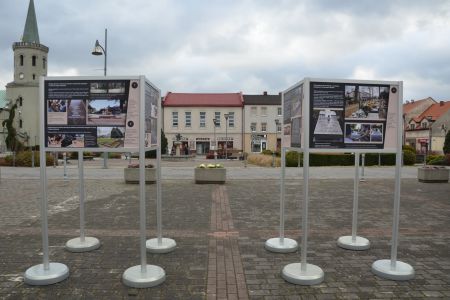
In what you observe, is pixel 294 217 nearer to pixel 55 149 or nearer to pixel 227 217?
pixel 227 217

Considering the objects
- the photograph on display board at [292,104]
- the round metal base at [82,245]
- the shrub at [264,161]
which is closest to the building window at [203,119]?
the shrub at [264,161]

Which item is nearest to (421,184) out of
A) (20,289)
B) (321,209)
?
(321,209)

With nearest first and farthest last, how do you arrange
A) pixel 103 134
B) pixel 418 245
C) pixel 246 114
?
pixel 103 134, pixel 418 245, pixel 246 114

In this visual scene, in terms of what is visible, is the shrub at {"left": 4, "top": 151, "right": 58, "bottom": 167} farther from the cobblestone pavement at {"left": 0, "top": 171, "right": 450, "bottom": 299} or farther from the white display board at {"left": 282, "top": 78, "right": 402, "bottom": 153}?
the white display board at {"left": 282, "top": 78, "right": 402, "bottom": 153}

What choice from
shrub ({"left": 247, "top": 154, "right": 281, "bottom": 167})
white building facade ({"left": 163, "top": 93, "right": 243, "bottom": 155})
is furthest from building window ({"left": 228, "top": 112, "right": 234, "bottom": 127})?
shrub ({"left": 247, "top": 154, "right": 281, "bottom": 167})

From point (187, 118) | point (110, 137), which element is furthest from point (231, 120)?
point (110, 137)

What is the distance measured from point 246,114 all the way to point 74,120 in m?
58.3

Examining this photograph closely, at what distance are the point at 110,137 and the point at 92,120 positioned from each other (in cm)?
31

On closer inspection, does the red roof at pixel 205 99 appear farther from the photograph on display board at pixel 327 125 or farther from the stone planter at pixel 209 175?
the photograph on display board at pixel 327 125

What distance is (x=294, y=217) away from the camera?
8.43 m

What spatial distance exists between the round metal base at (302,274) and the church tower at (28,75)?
233 ft

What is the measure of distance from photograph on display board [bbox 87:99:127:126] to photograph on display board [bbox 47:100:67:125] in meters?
0.32

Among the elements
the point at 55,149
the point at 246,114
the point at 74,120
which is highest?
the point at 246,114

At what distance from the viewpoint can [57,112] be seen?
474cm
